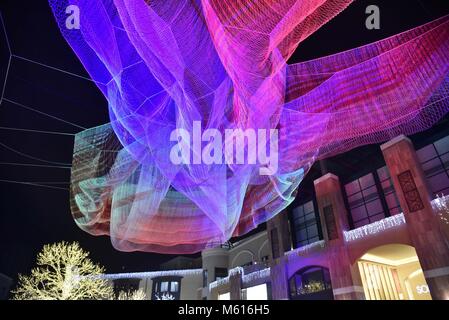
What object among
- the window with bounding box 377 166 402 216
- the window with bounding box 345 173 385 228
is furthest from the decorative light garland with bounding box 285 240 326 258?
the window with bounding box 377 166 402 216

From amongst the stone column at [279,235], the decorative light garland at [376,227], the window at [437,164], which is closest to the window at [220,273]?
the stone column at [279,235]

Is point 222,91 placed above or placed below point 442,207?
above

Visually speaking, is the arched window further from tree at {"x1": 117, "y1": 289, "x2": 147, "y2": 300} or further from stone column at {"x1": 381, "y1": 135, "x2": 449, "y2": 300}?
tree at {"x1": 117, "y1": 289, "x2": 147, "y2": 300}

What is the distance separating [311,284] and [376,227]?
5974 millimetres

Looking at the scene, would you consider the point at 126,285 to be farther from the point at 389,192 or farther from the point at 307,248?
the point at 389,192

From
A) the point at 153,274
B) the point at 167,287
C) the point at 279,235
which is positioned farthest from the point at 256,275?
the point at 153,274

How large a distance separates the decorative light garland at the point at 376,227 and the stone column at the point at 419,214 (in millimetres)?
→ 732

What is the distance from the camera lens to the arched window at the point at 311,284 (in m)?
18.2

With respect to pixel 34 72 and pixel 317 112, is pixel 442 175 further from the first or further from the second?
pixel 34 72

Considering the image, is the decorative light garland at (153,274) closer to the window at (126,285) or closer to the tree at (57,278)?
the window at (126,285)

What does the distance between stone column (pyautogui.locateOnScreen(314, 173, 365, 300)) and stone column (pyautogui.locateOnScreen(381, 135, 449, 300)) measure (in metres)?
3.98

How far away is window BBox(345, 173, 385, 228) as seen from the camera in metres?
18.1

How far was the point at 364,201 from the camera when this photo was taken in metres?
18.9

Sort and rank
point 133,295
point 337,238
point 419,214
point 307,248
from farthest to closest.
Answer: point 133,295, point 307,248, point 337,238, point 419,214
